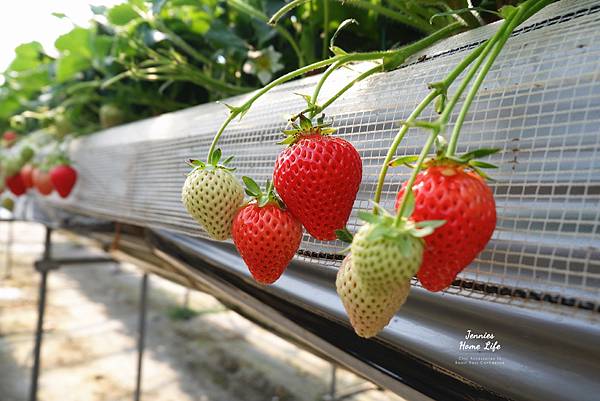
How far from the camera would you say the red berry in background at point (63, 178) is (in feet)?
4.38

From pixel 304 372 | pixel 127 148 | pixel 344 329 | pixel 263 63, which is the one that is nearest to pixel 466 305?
pixel 344 329

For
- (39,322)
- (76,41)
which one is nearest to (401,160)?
(76,41)

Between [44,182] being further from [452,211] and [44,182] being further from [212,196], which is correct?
[452,211]

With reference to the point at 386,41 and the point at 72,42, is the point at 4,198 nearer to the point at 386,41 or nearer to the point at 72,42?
the point at 72,42

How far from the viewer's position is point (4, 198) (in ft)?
8.07

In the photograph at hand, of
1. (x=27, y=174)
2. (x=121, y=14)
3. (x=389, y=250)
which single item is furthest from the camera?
(x=27, y=174)

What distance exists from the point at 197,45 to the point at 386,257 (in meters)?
0.98

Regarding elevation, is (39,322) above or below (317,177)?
below

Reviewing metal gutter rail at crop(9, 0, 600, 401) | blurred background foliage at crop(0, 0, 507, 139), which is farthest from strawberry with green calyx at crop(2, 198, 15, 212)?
metal gutter rail at crop(9, 0, 600, 401)

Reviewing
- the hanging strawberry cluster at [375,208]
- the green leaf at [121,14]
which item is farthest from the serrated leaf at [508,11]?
the green leaf at [121,14]

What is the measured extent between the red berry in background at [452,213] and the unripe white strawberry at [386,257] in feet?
0.05

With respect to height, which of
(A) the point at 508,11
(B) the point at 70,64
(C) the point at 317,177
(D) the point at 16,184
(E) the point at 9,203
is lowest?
(E) the point at 9,203

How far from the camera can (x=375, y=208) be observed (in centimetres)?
23

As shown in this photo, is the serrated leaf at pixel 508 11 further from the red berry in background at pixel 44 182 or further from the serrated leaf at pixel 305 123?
the red berry in background at pixel 44 182
